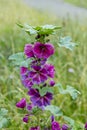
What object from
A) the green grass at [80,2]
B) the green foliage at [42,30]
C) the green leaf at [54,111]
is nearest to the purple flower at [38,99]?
the green leaf at [54,111]

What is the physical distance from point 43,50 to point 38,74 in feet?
0.34

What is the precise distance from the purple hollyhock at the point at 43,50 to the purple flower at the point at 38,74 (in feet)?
0.22

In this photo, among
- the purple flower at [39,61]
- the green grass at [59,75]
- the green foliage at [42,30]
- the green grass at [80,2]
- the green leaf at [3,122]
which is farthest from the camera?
the green grass at [80,2]

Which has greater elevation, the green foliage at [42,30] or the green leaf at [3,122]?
the green foliage at [42,30]

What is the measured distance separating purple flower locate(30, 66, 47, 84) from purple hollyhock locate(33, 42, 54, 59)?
67mm

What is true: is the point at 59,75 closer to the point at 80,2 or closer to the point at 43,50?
the point at 43,50

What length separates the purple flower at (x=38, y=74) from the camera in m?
1.61

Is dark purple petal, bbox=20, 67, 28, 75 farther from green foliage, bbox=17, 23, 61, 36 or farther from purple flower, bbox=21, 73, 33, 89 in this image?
green foliage, bbox=17, 23, 61, 36

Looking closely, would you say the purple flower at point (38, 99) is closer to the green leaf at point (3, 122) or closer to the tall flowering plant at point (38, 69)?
the tall flowering plant at point (38, 69)

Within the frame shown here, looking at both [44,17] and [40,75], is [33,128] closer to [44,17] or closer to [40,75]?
[40,75]

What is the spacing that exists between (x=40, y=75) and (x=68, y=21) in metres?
3.81

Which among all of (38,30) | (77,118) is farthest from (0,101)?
(38,30)

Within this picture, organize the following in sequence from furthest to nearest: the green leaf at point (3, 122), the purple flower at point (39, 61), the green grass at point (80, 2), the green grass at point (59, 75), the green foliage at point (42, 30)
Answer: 1. the green grass at point (80, 2)
2. the green grass at point (59, 75)
3. the green leaf at point (3, 122)
4. the purple flower at point (39, 61)
5. the green foliage at point (42, 30)

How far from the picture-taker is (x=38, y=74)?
1618 mm
